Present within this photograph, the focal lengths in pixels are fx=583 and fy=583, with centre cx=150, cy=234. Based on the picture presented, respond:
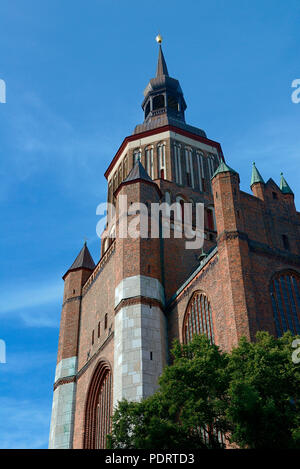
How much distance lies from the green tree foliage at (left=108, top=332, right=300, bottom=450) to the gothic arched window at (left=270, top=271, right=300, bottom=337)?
5613 mm

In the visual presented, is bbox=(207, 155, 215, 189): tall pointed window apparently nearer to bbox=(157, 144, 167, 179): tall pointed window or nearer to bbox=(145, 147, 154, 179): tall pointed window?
bbox=(157, 144, 167, 179): tall pointed window

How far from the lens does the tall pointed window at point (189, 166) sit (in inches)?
1602

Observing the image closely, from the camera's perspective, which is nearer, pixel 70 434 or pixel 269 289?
pixel 269 289

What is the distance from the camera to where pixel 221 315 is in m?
24.8

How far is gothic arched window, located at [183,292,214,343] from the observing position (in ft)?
85.3

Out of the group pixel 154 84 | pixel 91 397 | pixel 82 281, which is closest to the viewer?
pixel 91 397

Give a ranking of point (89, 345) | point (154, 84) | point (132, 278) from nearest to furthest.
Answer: point (132, 278), point (89, 345), point (154, 84)

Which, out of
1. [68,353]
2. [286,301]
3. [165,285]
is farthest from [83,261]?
[286,301]

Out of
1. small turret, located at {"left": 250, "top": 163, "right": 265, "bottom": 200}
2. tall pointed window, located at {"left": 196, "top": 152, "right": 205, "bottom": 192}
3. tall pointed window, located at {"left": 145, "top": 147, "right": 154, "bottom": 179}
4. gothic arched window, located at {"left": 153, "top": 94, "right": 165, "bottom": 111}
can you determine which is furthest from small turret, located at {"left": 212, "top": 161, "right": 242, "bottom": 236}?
gothic arched window, located at {"left": 153, "top": 94, "right": 165, "bottom": 111}

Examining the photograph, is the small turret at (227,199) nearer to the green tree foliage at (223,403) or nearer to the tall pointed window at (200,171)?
the green tree foliage at (223,403)

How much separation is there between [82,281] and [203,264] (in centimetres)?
1427

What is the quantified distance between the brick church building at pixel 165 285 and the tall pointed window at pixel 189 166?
0.08 m

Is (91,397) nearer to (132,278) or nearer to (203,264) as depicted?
(132,278)
